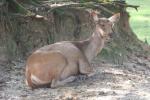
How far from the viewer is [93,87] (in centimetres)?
796

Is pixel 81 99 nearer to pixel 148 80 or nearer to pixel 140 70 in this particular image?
pixel 148 80

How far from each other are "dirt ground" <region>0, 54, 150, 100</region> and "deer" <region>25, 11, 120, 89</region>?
4.7 inches

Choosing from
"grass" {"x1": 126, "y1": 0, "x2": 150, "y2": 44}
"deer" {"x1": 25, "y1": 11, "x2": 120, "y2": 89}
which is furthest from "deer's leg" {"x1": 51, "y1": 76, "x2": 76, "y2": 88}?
"grass" {"x1": 126, "y1": 0, "x2": 150, "y2": 44}

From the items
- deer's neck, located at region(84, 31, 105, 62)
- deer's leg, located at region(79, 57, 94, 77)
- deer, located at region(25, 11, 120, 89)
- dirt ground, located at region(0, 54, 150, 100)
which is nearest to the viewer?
dirt ground, located at region(0, 54, 150, 100)

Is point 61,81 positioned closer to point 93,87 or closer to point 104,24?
point 93,87

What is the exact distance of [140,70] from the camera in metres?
10.1

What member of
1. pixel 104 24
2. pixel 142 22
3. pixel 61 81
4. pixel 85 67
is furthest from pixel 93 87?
pixel 142 22

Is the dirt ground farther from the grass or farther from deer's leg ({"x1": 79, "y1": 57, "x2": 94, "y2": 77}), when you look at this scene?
the grass

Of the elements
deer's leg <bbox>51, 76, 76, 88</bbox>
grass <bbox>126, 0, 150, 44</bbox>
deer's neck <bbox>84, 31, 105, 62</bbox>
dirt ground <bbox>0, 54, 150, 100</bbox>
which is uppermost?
deer's neck <bbox>84, 31, 105, 62</bbox>

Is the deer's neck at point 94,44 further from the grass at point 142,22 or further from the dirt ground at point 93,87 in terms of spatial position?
the grass at point 142,22

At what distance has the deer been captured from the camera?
26.1ft

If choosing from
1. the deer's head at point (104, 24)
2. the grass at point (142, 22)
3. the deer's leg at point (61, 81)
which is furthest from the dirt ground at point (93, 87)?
the grass at point (142, 22)

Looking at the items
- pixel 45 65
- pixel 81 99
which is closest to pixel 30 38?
pixel 45 65

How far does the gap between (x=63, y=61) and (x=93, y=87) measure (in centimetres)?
57
